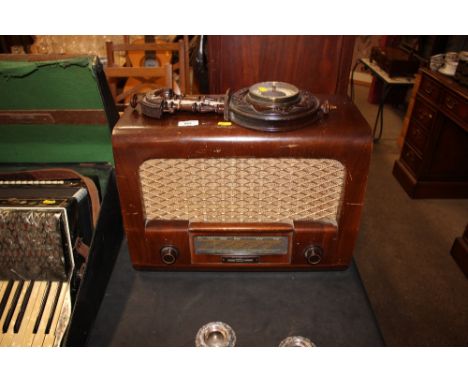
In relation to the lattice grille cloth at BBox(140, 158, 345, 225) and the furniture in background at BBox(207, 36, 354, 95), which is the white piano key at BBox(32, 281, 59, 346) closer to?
the lattice grille cloth at BBox(140, 158, 345, 225)

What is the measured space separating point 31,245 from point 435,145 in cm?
262

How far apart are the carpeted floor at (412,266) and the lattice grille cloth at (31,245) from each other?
57.8 inches

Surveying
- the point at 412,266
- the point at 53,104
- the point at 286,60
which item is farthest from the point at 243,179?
the point at 412,266

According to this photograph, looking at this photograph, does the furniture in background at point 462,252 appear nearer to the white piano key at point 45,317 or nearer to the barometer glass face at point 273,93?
the barometer glass face at point 273,93

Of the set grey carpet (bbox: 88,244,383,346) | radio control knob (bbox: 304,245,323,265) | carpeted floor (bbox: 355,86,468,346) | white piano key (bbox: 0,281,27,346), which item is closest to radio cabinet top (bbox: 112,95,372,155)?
radio control knob (bbox: 304,245,323,265)

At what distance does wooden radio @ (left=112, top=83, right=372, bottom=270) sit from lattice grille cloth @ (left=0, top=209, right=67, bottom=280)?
0.58ft

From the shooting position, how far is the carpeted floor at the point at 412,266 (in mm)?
1855

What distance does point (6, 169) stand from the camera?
1.23 metres

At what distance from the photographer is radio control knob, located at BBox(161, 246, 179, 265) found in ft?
3.12

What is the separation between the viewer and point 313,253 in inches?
37.2

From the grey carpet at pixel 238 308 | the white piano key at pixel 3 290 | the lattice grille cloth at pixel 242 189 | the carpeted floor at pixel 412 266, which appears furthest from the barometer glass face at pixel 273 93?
the carpeted floor at pixel 412 266
